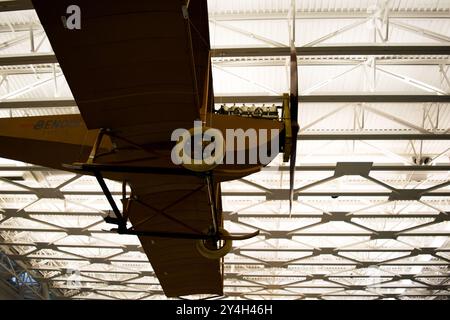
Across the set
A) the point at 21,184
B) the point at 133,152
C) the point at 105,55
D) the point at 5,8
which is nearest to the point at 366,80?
the point at 133,152

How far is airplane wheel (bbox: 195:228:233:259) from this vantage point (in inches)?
223

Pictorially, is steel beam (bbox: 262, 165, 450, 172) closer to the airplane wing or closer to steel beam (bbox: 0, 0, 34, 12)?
the airplane wing

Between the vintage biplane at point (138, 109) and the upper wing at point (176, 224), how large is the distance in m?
0.02

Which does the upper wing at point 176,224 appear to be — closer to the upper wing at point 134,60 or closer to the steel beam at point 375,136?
the upper wing at point 134,60

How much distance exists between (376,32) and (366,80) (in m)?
0.90

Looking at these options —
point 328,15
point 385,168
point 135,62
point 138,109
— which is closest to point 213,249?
point 138,109

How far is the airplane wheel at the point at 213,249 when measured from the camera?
567cm

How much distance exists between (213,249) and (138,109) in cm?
252

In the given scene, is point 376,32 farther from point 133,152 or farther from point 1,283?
point 1,283

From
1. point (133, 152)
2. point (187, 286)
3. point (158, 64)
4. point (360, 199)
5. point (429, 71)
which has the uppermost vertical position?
point (429, 71)

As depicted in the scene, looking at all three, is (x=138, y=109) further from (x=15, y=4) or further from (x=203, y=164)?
(x=15, y=4)

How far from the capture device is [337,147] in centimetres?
1035

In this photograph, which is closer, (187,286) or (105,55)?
(105,55)

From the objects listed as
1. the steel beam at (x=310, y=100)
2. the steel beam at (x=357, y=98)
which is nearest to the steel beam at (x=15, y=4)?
the steel beam at (x=310, y=100)
